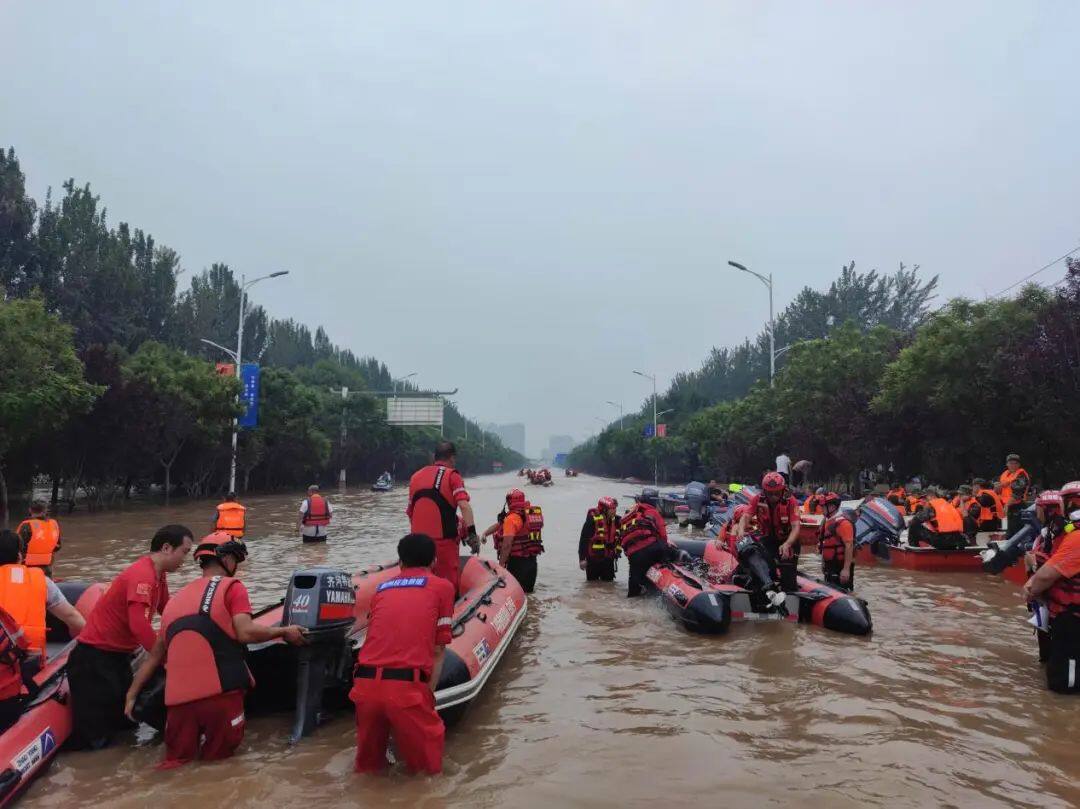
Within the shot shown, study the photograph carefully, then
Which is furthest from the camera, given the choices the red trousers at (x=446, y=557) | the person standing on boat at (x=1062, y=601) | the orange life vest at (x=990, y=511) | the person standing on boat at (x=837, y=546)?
the orange life vest at (x=990, y=511)

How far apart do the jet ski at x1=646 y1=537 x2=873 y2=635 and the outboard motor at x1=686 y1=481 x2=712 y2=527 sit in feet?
35.0

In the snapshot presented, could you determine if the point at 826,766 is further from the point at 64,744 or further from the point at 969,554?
the point at 969,554

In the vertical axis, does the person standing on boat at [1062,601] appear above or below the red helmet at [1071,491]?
below

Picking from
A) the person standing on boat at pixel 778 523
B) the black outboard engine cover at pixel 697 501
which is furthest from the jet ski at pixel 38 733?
the black outboard engine cover at pixel 697 501

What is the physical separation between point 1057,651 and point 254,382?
3523cm

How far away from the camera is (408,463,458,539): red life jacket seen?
283 inches

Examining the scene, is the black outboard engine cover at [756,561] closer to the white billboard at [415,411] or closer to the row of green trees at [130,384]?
the row of green trees at [130,384]

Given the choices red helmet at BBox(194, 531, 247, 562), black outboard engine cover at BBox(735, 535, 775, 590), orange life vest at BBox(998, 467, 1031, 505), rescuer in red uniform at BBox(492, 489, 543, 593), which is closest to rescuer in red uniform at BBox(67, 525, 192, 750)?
red helmet at BBox(194, 531, 247, 562)

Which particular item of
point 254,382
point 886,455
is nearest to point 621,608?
point 886,455

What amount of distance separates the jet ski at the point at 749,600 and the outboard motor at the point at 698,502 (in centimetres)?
1067

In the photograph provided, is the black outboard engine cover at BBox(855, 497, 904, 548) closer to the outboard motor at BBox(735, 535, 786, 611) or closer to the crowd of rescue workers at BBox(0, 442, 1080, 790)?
the outboard motor at BBox(735, 535, 786, 611)

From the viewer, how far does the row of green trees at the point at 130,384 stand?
70.7 ft

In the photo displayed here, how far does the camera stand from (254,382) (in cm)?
3659

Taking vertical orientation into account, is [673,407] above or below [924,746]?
above
